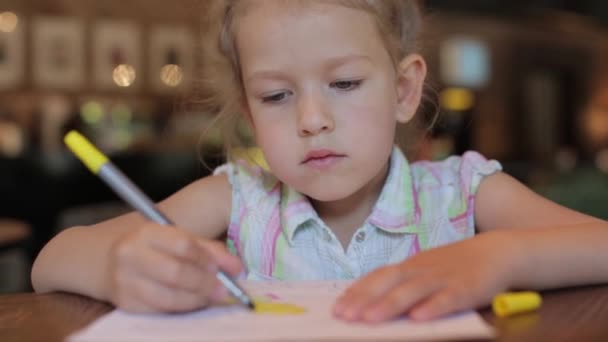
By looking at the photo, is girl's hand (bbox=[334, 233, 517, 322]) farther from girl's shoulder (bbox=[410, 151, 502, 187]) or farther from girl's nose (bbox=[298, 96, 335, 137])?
girl's shoulder (bbox=[410, 151, 502, 187])

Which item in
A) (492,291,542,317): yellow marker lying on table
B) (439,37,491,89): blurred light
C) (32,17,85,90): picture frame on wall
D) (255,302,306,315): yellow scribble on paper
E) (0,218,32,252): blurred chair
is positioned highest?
(255,302,306,315): yellow scribble on paper

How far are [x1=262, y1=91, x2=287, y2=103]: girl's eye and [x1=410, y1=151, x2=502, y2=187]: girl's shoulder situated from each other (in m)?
0.27

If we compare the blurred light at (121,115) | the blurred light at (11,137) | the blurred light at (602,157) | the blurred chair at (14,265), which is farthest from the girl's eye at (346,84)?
the blurred light at (602,157)

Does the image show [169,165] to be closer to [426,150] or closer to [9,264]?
[9,264]

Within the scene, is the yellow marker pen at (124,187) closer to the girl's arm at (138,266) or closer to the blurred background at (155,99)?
the girl's arm at (138,266)

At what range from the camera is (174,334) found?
49 centimetres

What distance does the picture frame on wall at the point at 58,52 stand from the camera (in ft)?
15.5

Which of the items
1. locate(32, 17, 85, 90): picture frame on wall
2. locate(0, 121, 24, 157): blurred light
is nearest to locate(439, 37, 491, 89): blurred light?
locate(32, 17, 85, 90): picture frame on wall


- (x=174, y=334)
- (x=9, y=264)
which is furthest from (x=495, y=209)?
(x=9, y=264)

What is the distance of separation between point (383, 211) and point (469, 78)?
7299mm

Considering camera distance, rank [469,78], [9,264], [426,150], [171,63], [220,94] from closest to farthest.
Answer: [220,94], [426,150], [9,264], [171,63], [469,78]

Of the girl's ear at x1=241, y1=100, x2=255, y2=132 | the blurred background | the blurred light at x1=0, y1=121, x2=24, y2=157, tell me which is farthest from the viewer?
the blurred light at x1=0, y1=121, x2=24, y2=157

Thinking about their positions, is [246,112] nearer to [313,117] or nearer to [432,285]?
[313,117]

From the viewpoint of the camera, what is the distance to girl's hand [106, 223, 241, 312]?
541 mm
